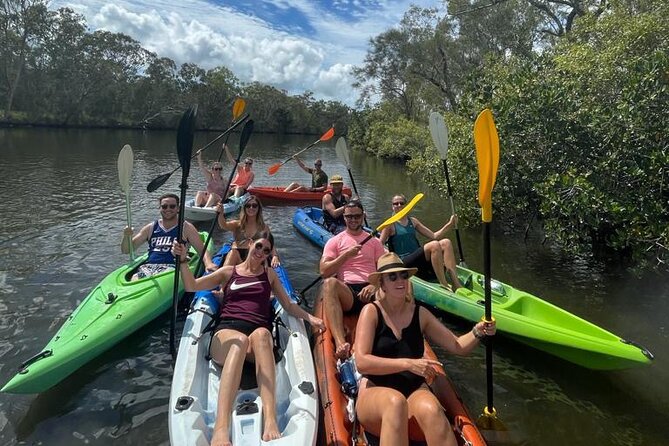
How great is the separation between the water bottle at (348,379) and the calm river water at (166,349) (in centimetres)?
153

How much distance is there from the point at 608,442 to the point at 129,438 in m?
3.95

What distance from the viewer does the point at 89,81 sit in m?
51.6

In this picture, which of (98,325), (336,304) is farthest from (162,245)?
(336,304)

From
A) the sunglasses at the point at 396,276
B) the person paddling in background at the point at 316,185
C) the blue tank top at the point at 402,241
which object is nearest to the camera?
the sunglasses at the point at 396,276

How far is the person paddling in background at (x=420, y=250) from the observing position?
6.02m

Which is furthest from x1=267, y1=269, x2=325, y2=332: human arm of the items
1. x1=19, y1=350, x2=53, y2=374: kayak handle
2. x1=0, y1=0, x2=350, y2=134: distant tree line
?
x1=0, y1=0, x2=350, y2=134: distant tree line

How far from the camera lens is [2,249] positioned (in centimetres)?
813

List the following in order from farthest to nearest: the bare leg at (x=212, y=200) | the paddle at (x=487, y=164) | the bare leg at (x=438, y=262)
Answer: the bare leg at (x=212, y=200)
the bare leg at (x=438, y=262)
the paddle at (x=487, y=164)

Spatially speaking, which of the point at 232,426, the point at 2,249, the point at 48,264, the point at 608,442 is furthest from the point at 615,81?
the point at 2,249

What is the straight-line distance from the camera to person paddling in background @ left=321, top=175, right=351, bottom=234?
9359mm

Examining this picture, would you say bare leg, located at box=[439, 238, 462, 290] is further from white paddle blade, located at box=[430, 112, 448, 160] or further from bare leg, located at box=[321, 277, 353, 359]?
white paddle blade, located at box=[430, 112, 448, 160]

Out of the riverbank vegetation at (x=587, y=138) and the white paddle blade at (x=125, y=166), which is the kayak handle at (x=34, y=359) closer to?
the white paddle blade at (x=125, y=166)

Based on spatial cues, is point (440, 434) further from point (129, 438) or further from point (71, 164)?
point (71, 164)

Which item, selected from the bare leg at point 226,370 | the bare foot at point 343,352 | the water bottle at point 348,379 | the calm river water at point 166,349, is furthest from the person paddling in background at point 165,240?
the water bottle at point 348,379
